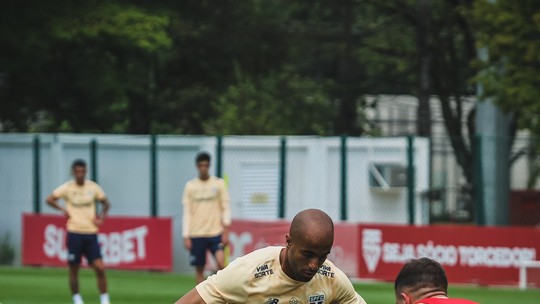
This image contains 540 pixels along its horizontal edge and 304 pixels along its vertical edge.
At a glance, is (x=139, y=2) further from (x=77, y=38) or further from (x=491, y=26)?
(x=491, y=26)

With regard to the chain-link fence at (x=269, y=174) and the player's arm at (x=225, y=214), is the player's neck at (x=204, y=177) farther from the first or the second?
the chain-link fence at (x=269, y=174)

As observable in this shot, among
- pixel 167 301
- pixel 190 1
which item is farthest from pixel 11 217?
pixel 190 1

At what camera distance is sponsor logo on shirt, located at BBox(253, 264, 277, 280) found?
23.5ft

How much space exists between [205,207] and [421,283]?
1281 centimetres

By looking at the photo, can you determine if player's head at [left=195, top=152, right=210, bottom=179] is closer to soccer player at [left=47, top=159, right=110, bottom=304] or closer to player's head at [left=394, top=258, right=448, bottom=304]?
soccer player at [left=47, top=159, right=110, bottom=304]

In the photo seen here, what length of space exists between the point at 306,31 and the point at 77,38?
35.1 ft

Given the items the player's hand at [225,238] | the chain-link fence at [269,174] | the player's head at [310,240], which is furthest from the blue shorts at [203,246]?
the player's head at [310,240]

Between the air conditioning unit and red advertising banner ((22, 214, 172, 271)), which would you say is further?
the air conditioning unit

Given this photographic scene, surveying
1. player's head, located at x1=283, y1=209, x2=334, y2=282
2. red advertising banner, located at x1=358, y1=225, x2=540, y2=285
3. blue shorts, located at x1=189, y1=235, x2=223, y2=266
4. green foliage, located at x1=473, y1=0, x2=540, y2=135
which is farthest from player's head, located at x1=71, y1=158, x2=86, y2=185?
player's head, located at x1=283, y1=209, x2=334, y2=282

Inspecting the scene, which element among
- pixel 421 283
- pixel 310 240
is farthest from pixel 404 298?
pixel 310 240

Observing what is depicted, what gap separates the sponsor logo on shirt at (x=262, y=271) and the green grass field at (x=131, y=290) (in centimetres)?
1245

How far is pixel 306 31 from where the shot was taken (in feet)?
140

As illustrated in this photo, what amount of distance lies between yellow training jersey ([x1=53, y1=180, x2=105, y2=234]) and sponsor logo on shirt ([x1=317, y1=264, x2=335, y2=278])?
38.2 ft

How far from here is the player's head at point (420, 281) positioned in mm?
6301
